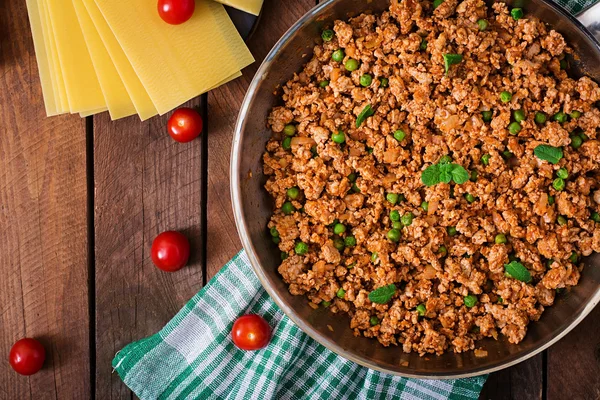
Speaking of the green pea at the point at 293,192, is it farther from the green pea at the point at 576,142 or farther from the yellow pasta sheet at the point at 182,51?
the green pea at the point at 576,142

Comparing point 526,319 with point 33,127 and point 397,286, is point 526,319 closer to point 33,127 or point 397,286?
point 397,286

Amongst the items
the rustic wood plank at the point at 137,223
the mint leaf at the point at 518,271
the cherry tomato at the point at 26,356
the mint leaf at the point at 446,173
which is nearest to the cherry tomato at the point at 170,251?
the rustic wood plank at the point at 137,223

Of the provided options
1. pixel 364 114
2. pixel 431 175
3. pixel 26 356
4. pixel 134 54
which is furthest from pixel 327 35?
pixel 26 356

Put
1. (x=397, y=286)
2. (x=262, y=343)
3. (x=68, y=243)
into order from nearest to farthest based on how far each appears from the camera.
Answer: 1. (x=397, y=286)
2. (x=262, y=343)
3. (x=68, y=243)

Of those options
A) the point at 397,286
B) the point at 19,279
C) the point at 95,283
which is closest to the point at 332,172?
the point at 397,286

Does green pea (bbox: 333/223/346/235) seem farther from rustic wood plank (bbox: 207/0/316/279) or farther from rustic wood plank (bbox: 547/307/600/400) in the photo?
rustic wood plank (bbox: 547/307/600/400)

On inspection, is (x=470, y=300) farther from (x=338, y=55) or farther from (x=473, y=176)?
(x=338, y=55)
